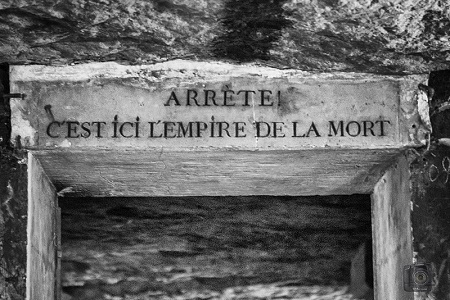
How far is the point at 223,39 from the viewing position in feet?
9.79

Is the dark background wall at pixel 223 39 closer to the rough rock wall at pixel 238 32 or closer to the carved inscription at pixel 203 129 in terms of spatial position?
the rough rock wall at pixel 238 32

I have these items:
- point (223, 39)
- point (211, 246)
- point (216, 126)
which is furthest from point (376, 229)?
point (223, 39)

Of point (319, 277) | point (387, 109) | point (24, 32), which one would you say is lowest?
point (319, 277)

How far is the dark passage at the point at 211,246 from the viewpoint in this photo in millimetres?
3834

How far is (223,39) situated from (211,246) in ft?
4.01

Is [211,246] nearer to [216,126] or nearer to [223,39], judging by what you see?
[216,126]

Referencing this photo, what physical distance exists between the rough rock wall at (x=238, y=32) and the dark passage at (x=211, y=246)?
0.96m

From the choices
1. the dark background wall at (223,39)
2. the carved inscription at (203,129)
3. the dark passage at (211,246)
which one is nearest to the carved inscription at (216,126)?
the carved inscription at (203,129)

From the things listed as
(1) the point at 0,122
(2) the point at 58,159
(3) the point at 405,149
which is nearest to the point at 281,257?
(3) the point at 405,149

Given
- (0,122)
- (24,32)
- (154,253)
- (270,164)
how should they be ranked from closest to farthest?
(24,32), (0,122), (270,164), (154,253)

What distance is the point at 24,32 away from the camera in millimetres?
2875

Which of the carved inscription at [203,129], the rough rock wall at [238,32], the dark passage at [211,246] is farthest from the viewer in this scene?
the dark passage at [211,246]

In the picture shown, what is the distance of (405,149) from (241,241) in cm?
104

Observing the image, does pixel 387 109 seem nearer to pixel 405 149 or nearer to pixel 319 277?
pixel 405 149
